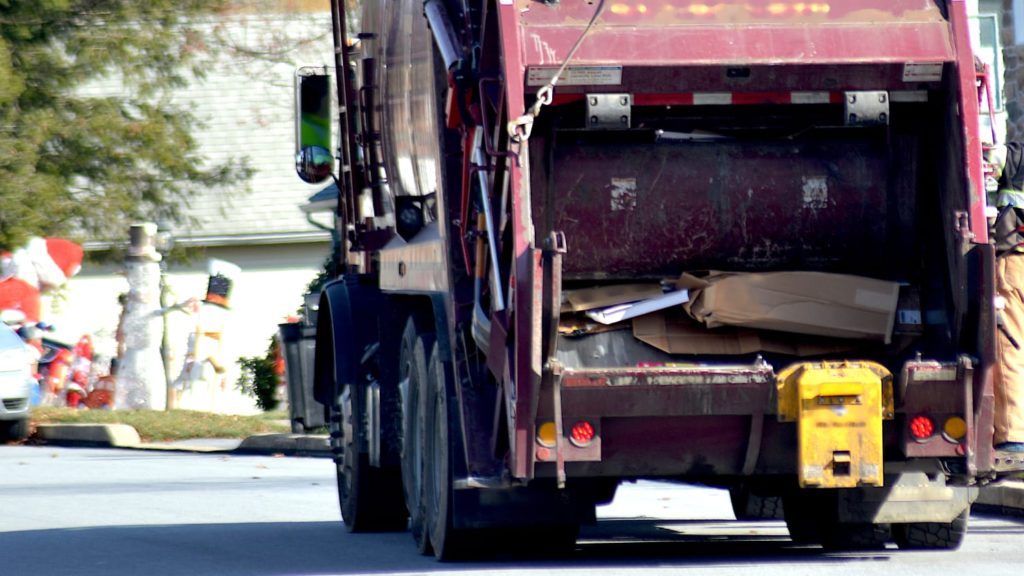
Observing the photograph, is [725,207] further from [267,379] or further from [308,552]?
[267,379]

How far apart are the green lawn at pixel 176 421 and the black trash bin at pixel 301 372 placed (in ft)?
16.6

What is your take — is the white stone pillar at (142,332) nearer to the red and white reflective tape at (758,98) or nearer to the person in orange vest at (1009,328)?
the person in orange vest at (1009,328)

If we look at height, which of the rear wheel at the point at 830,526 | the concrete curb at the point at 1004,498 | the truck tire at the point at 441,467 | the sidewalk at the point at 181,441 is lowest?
the sidewalk at the point at 181,441

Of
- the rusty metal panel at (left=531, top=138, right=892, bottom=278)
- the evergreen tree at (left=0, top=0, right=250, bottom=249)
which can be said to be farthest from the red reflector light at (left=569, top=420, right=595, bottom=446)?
the evergreen tree at (left=0, top=0, right=250, bottom=249)

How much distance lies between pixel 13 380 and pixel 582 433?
517 inches

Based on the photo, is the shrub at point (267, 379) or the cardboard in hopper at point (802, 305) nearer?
the cardboard in hopper at point (802, 305)

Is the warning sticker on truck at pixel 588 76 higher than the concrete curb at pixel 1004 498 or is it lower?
higher

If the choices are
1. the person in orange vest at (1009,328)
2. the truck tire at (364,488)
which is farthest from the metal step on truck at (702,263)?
the truck tire at (364,488)

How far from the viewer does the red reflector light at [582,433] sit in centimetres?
752

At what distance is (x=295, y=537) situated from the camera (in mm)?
10211

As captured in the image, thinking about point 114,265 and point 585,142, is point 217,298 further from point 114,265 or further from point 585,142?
point 585,142

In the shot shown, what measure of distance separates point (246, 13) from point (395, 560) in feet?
83.8

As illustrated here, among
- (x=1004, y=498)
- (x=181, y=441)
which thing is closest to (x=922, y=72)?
(x=1004, y=498)

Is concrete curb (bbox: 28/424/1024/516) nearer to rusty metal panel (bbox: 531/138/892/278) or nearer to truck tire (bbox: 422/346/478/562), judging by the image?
truck tire (bbox: 422/346/478/562)
